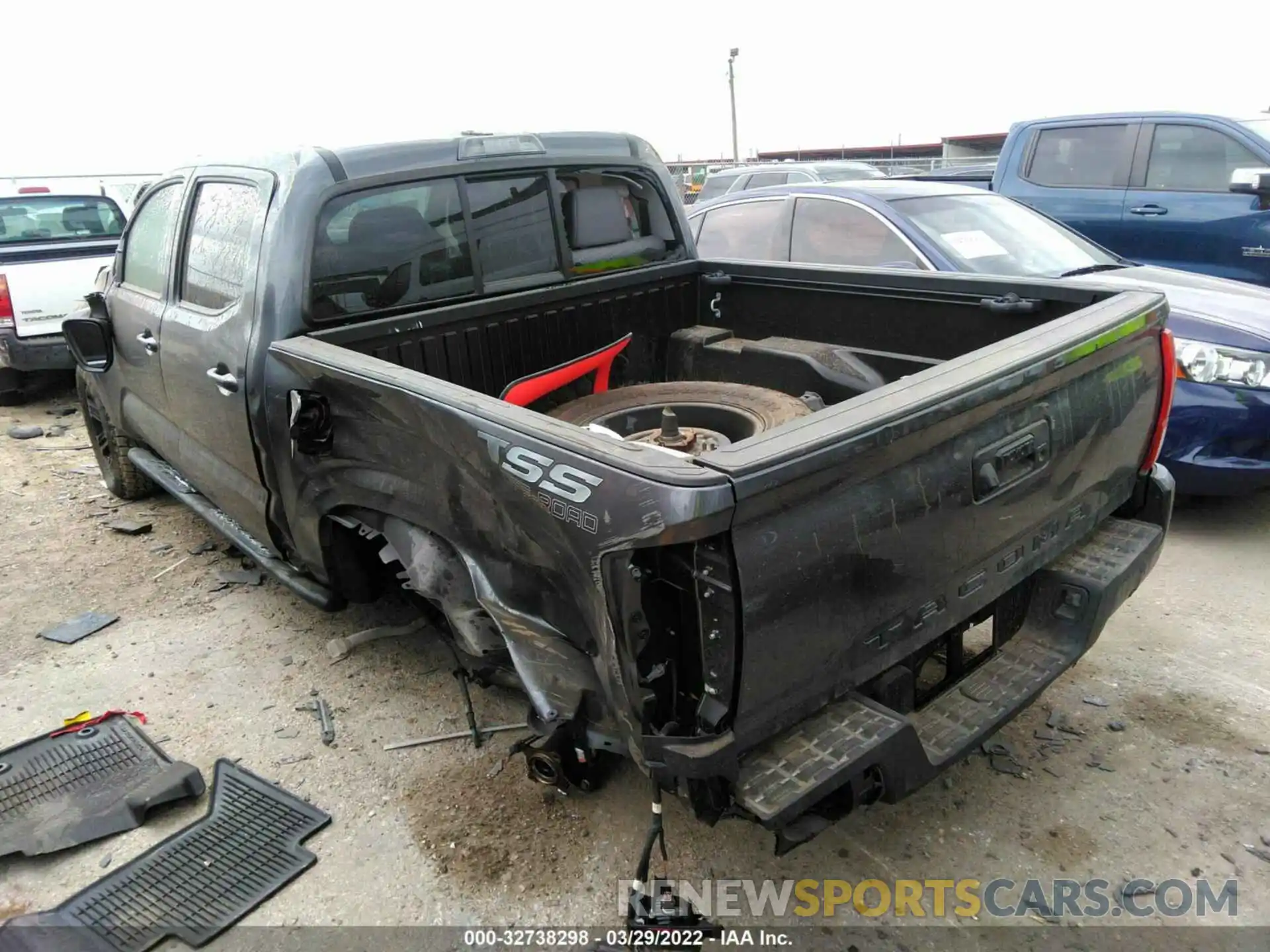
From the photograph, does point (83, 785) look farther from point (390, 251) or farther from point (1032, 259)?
point (1032, 259)

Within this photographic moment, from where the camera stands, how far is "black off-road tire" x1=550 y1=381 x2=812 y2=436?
309 centimetres

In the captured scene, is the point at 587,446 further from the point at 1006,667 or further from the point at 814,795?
the point at 1006,667

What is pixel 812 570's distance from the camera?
1.90m

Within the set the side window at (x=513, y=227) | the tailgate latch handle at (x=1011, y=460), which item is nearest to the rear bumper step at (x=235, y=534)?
the side window at (x=513, y=227)

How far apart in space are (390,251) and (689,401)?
122 centimetres

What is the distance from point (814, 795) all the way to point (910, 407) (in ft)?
2.82

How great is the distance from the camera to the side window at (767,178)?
11.3 m

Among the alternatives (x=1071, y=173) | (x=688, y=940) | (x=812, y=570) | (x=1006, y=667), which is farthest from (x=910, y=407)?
(x=1071, y=173)

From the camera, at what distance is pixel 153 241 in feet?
13.6

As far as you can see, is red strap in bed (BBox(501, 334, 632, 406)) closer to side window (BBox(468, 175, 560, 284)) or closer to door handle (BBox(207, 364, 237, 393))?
side window (BBox(468, 175, 560, 284))

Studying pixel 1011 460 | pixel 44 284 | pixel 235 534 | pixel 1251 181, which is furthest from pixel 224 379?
pixel 1251 181

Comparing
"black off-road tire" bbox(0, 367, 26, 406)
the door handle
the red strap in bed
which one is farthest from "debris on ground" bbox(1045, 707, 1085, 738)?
"black off-road tire" bbox(0, 367, 26, 406)

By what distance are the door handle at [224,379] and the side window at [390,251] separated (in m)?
0.40

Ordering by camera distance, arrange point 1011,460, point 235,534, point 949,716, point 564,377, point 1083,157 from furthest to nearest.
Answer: point 1083,157
point 235,534
point 564,377
point 949,716
point 1011,460
